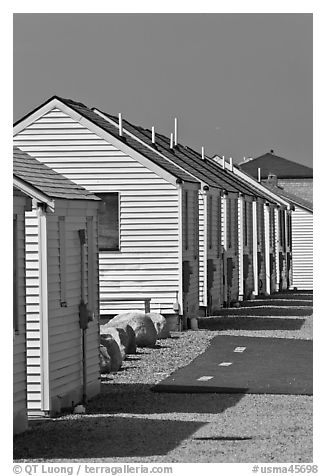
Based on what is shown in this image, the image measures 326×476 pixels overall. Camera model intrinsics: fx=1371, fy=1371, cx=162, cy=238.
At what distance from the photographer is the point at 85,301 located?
1750 centimetres

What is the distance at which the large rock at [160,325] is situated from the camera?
2705 cm

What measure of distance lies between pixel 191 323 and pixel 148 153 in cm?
393

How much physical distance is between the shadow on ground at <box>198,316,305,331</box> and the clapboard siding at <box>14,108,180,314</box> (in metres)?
1.78

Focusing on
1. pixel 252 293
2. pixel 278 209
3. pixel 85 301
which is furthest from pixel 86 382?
pixel 278 209

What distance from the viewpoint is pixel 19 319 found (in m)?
14.2

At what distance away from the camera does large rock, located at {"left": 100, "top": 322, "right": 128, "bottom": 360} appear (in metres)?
22.3

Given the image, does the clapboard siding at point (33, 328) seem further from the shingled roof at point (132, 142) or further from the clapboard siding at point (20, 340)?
the shingled roof at point (132, 142)

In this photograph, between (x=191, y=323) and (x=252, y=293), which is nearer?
(x=191, y=323)

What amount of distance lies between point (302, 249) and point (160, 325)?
31.9m

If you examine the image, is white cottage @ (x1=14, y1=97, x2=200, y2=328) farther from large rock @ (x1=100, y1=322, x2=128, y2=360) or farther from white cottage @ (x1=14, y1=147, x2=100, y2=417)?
white cottage @ (x1=14, y1=147, x2=100, y2=417)

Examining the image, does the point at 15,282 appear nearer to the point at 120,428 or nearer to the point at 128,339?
the point at 120,428

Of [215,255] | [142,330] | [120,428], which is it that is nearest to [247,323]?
[215,255]

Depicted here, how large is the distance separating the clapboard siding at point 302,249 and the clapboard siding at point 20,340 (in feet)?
141
